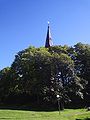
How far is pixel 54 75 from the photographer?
69312mm

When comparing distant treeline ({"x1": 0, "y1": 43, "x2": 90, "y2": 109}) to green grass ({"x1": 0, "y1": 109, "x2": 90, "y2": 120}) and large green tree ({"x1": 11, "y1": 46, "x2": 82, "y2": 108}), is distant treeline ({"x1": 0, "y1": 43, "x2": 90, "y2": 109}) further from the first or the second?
green grass ({"x1": 0, "y1": 109, "x2": 90, "y2": 120})

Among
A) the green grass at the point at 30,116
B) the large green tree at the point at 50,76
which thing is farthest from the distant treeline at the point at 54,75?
the green grass at the point at 30,116

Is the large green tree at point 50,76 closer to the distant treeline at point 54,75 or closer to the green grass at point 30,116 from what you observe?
the distant treeline at point 54,75

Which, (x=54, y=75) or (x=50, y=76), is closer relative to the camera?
(x=50, y=76)

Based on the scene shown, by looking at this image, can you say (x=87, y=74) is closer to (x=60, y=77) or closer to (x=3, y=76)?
(x=60, y=77)

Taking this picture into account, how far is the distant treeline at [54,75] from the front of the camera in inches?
2696

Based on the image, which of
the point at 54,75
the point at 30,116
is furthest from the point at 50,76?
the point at 30,116

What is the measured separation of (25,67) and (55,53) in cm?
822

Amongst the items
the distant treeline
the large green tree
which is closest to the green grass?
the distant treeline

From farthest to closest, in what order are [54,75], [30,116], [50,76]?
[54,75]
[50,76]
[30,116]

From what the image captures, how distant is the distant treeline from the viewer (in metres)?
68.5

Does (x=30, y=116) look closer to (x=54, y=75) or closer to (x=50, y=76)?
(x=50, y=76)

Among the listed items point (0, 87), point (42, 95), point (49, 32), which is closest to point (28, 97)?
point (0, 87)

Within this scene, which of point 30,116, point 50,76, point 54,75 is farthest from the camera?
point 54,75
